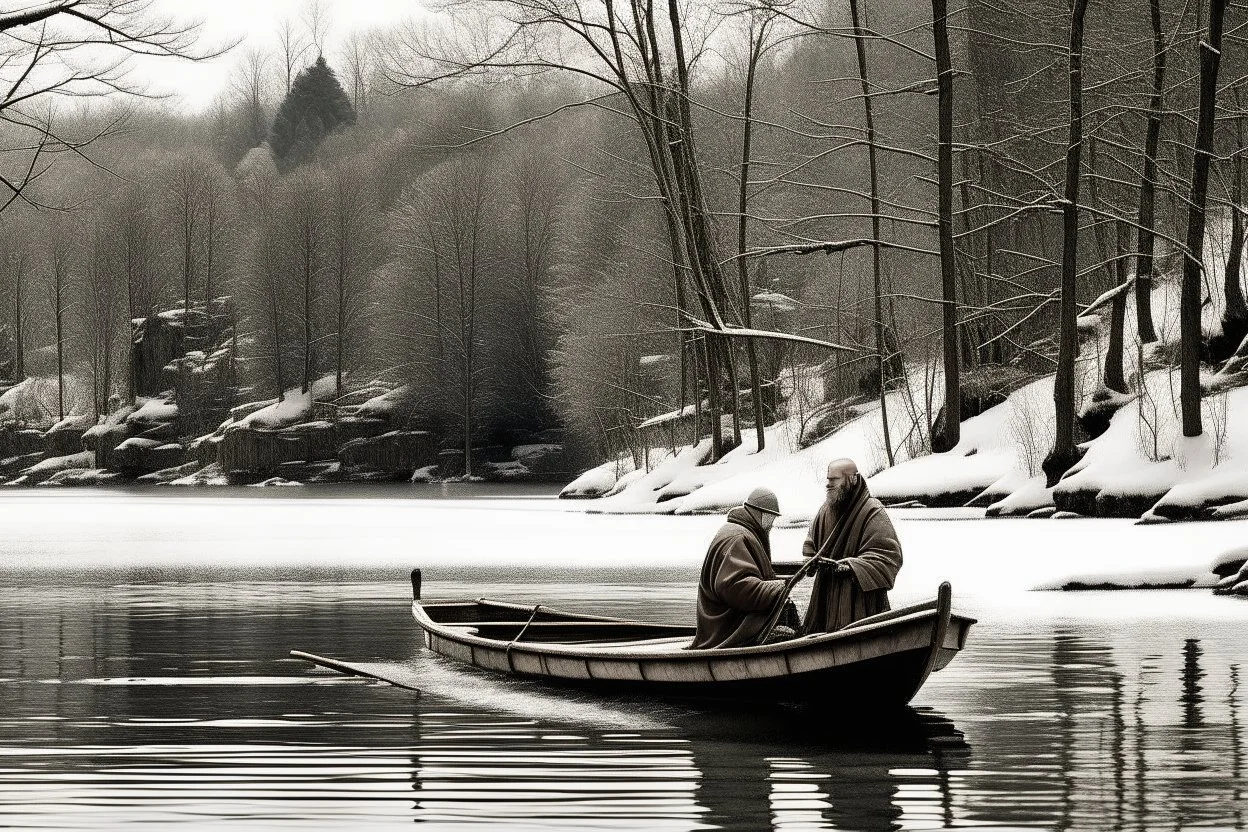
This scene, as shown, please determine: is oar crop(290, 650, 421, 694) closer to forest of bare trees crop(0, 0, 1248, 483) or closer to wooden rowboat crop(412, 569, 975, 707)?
wooden rowboat crop(412, 569, 975, 707)

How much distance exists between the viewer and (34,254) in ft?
323

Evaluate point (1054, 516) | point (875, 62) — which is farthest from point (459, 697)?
point (875, 62)

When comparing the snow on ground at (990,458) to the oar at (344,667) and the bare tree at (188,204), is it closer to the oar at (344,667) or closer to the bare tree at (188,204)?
the oar at (344,667)

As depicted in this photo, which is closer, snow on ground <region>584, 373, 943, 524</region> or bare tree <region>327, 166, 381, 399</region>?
snow on ground <region>584, 373, 943, 524</region>

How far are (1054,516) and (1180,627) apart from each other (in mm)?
13923

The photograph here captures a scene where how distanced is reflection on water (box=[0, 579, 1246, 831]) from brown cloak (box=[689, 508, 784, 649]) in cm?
59

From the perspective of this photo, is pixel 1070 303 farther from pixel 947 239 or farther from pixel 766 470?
pixel 766 470

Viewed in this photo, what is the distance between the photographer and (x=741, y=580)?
11.7m

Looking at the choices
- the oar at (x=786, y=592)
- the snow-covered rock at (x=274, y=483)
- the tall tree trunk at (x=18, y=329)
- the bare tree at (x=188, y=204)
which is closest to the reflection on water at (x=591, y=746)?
A: the oar at (x=786, y=592)

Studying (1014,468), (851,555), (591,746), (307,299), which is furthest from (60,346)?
(591,746)

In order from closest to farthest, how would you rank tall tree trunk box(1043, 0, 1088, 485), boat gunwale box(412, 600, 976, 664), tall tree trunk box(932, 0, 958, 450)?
1. boat gunwale box(412, 600, 976, 664)
2. tall tree trunk box(1043, 0, 1088, 485)
3. tall tree trunk box(932, 0, 958, 450)

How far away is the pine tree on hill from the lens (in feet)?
361

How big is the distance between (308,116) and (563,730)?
103214mm

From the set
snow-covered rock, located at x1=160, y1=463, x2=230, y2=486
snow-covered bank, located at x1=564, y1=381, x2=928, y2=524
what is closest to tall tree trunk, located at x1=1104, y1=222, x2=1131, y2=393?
snow-covered bank, located at x1=564, y1=381, x2=928, y2=524
